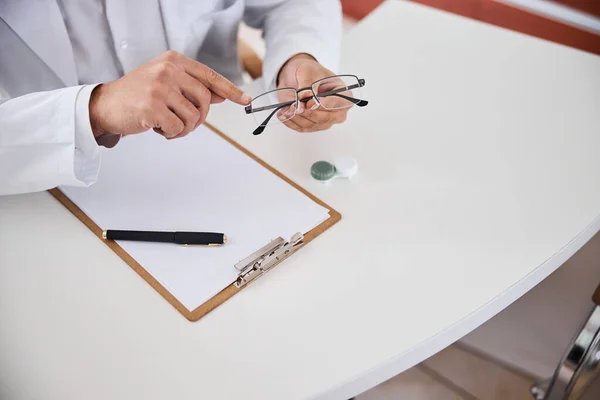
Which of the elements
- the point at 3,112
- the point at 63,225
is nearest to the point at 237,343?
the point at 63,225

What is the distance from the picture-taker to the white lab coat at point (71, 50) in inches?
32.1

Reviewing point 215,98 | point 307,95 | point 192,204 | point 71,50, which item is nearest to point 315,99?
point 307,95

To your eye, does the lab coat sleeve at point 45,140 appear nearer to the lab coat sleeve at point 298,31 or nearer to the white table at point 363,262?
the white table at point 363,262

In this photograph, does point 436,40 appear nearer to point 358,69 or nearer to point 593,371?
point 358,69

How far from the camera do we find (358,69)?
1.16 metres

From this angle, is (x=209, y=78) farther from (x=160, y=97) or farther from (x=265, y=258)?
(x=265, y=258)

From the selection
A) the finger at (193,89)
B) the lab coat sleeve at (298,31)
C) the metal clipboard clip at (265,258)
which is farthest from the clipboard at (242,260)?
the lab coat sleeve at (298,31)

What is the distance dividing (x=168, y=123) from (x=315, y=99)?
9.7 inches

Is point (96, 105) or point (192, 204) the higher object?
point (96, 105)

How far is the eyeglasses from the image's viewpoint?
89 centimetres

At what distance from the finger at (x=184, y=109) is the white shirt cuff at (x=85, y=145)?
13 centimetres

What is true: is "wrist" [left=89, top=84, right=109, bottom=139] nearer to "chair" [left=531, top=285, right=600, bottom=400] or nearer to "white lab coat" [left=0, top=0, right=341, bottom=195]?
"white lab coat" [left=0, top=0, right=341, bottom=195]

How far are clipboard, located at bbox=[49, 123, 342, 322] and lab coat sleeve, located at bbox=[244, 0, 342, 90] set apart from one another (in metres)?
0.35

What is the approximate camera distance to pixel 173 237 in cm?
79
